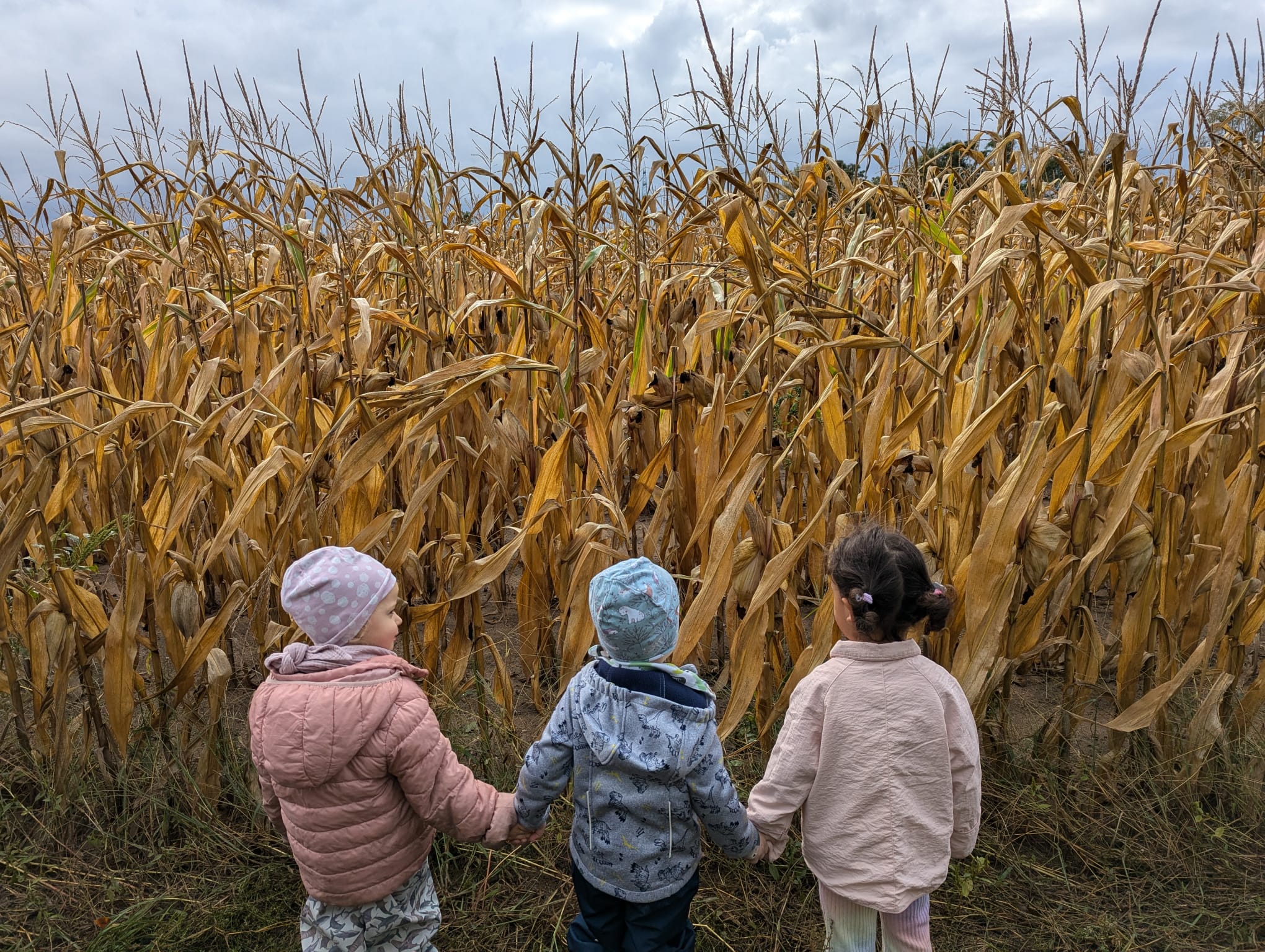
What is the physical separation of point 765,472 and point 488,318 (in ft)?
4.75

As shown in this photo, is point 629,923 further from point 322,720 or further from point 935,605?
point 935,605

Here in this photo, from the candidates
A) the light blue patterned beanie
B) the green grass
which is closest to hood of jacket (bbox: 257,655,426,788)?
the light blue patterned beanie

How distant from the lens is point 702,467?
230 cm

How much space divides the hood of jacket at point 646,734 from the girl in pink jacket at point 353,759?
297 mm

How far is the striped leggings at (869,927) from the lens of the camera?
157 centimetres

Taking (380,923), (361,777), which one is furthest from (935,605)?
(380,923)

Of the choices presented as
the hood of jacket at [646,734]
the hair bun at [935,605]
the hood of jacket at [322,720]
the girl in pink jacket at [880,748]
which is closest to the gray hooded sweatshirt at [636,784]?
the hood of jacket at [646,734]

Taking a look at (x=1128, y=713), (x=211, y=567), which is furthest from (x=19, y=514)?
(x=1128, y=713)

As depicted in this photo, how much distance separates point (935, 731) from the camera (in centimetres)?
149

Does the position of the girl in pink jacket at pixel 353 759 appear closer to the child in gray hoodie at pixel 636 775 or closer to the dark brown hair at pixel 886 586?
the child in gray hoodie at pixel 636 775

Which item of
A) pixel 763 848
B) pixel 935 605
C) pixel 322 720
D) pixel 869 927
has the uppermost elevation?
Answer: pixel 935 605

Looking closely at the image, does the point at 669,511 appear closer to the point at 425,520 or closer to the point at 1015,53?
the point at 425,520

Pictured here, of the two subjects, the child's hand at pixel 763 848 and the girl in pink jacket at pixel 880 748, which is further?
the child's hand at pixel 763 848

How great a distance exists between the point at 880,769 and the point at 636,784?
416 millimetres
